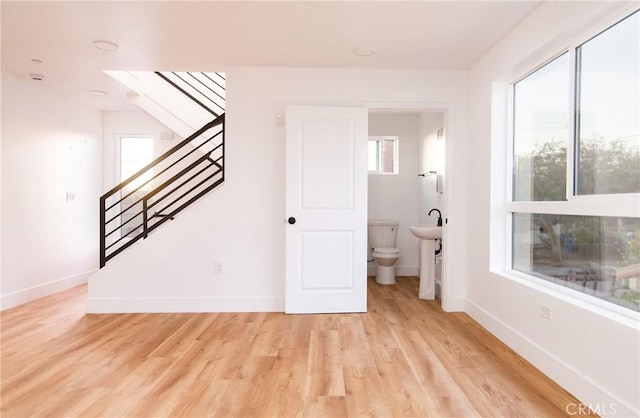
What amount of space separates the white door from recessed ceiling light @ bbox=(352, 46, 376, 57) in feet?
1.73

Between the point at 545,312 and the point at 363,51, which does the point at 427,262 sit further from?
the point at 363,51

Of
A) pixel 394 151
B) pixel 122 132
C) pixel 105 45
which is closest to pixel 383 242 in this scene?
pixel 394 151

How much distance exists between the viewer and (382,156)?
5180mm

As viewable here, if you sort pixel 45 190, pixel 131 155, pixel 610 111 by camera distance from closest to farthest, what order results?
1. pixel 610 111
2. pixel 45 190
3. pixel 131 155

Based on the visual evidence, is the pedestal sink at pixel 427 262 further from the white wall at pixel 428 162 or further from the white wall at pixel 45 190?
the white wall at pixel 45 190

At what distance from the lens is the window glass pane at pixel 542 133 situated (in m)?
2.27

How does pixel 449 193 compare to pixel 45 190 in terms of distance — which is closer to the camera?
pixel 449 193

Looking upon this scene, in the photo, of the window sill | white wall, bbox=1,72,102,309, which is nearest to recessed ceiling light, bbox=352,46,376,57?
the window sill

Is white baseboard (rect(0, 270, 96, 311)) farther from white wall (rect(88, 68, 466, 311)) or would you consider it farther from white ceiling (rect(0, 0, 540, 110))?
white ceiling (rect(0, 0, 540, 110))

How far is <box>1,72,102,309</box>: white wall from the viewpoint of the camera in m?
3.65

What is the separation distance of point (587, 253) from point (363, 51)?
2.32 m

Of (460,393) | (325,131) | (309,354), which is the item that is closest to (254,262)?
(309,354)

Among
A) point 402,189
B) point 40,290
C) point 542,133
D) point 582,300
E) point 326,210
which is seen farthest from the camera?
point 402,189

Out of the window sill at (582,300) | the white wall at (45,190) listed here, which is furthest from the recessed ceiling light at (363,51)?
the white wall at (45,190)
